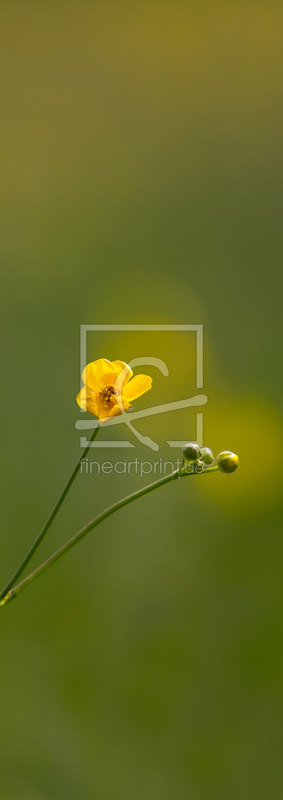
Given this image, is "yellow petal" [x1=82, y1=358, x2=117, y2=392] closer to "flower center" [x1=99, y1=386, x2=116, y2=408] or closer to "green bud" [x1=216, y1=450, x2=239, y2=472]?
"flower center" [x1=99, y1=386, x2=116, y2=408]

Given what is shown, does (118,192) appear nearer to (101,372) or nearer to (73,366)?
(73,366)

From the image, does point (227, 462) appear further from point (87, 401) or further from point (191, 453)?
point (87, 401)

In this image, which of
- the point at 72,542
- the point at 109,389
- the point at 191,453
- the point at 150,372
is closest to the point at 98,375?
the point at 109,389

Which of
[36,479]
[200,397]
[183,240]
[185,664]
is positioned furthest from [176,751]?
[183,240]

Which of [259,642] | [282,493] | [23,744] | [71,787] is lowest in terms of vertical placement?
[71,787]

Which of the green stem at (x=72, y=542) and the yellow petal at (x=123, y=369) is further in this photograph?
the yellow petal at (x=123, y=369)
